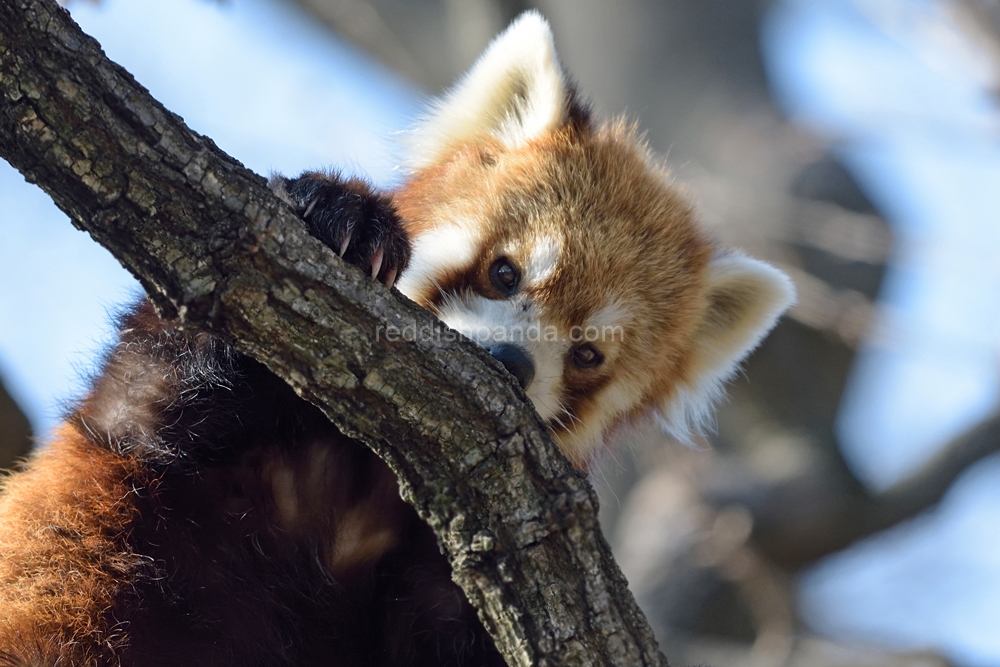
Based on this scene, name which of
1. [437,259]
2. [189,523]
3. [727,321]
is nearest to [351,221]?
[437,259]

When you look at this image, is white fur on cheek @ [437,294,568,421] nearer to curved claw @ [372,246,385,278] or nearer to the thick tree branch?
curved claw @ [372,246,385,278]

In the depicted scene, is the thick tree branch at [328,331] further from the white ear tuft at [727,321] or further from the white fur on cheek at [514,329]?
the white ear tuft at [727,321]

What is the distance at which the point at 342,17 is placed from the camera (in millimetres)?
7797

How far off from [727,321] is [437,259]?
1345 mm

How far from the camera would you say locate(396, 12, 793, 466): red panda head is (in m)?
2.97

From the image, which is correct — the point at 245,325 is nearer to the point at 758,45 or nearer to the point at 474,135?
the point at 474,135

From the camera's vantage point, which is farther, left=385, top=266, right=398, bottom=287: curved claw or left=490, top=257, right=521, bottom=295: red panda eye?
left=490, top=257, right=521, bottom=295: red panda eye

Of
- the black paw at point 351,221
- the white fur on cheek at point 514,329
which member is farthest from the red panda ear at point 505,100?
the black paw at point 351,221

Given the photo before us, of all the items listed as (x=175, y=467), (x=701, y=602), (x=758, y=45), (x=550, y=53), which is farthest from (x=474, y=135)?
(x=758, y=45)

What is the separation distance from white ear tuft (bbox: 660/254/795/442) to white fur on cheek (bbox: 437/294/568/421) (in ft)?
2.54

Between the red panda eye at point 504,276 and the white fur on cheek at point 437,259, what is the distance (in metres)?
0.09

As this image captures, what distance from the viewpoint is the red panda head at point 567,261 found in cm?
297

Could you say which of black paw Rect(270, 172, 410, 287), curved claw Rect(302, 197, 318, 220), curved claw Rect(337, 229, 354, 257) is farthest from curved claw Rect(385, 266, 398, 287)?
curved claw Rect(302, 197, 318, 220)

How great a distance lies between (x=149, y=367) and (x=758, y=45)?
636 centimetres
